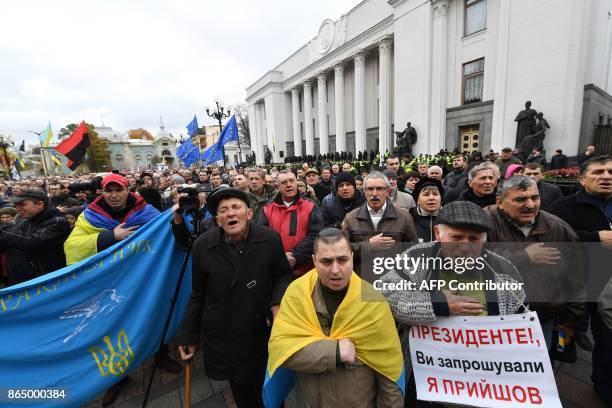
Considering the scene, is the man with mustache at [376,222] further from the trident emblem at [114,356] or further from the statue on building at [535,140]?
the statue on building at [535,140]

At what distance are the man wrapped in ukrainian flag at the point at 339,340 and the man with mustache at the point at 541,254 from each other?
37.8 inches

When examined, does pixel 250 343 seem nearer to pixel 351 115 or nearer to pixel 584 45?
pixel 584 45

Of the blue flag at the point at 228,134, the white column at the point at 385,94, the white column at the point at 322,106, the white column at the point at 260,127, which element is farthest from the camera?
the white column at the point at 260,127

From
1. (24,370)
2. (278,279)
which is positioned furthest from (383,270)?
(24,370)

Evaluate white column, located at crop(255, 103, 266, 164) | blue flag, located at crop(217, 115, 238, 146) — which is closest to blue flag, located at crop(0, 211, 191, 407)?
blue flag, located at crop(217, 115, 238, 146)

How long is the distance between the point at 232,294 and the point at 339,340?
868mm

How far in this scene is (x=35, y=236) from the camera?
106 inches

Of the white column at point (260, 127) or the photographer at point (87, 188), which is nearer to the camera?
the photographer at point (87, 188)

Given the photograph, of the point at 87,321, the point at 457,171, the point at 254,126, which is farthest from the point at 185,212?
the point at 254,126

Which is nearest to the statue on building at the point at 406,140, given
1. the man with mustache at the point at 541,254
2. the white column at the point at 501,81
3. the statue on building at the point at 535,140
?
the white column at the point at 501,81

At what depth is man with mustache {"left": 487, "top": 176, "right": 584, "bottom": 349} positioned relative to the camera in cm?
178

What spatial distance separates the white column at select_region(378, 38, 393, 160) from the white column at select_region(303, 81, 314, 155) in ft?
36.8

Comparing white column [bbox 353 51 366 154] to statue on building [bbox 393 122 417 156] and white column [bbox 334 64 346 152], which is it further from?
statue on building [bbox 393 122 417 156]

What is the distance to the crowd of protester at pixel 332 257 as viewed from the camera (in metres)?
1.61
